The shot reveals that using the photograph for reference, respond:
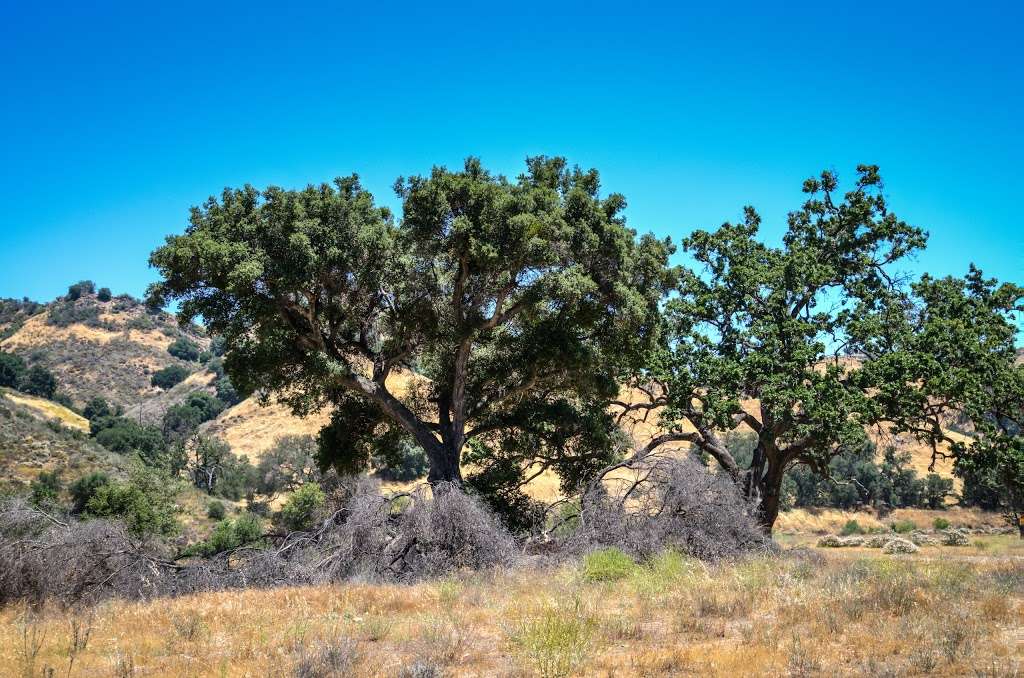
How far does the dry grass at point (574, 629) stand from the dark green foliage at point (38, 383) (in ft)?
291

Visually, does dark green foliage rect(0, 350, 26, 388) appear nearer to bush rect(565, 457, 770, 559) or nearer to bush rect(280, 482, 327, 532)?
bush rect(280, 482, 327, 532)

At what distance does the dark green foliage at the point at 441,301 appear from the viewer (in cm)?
1603

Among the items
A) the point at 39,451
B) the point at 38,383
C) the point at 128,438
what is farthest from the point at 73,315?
the point at 39,451

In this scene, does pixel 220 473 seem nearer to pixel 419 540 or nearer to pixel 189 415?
pixel 189 415

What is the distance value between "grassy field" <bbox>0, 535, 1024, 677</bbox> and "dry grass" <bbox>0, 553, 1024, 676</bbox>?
1.0 inches

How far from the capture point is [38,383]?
8594 centimetres

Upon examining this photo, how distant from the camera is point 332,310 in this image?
18.1m

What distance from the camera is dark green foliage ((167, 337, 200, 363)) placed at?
402 ft

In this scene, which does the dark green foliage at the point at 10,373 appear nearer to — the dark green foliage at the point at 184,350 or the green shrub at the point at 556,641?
the dark green foliage at the point at 184,350

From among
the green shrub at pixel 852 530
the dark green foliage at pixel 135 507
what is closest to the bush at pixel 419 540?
the dark green foliage at pixel 135 507

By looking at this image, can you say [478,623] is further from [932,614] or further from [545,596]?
[932,614]

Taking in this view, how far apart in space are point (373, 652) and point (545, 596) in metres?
3.32

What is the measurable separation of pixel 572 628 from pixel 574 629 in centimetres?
3

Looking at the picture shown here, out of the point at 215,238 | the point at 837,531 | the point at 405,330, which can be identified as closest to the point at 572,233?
the point at 405,330
